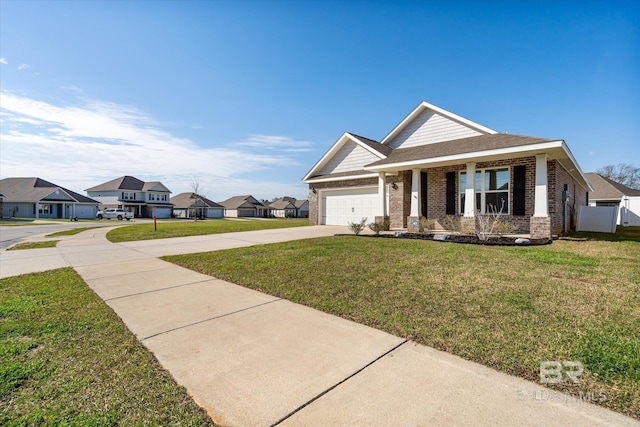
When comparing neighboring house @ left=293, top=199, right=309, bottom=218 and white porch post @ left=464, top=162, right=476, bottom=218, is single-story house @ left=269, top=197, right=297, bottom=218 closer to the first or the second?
neighboring house @ left=293, top=199, right=309, bottom=218

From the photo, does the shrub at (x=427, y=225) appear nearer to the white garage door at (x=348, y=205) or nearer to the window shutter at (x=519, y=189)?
the window shutter at (x=519, y=189)

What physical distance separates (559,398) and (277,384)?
2127 millimetres

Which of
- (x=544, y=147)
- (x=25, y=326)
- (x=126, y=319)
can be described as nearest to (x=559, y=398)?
(x=126, y=319)

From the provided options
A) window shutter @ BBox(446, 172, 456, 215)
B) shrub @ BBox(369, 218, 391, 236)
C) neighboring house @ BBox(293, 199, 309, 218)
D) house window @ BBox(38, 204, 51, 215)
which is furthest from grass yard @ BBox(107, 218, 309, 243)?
neighboring house @ BBox(293, 199, 309, 218)

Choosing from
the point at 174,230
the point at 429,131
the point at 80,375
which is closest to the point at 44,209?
the point at 174,230

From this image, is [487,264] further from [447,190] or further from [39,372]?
[447,190]

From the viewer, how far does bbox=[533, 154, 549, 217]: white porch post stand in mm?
10164

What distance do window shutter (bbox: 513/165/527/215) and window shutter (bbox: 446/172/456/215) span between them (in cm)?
231

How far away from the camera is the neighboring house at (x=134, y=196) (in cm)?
5338

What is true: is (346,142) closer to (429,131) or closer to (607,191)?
(429,131)

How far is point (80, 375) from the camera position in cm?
245

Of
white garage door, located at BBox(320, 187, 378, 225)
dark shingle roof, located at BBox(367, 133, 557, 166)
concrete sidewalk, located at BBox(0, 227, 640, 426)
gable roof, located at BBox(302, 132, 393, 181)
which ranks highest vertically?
gable roof, located at BBox(302, 132, 393, 181)

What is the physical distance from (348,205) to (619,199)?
25928 millimetres

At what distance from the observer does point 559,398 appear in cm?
215
